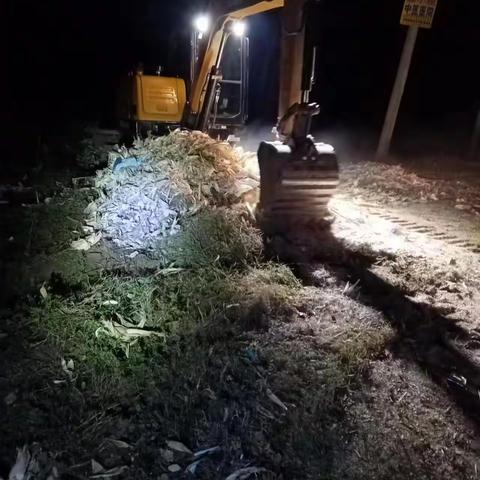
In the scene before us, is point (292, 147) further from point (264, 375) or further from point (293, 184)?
point (264, 375)

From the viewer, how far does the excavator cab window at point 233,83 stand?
10695mm

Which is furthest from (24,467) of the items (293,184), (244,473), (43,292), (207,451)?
(293,184)

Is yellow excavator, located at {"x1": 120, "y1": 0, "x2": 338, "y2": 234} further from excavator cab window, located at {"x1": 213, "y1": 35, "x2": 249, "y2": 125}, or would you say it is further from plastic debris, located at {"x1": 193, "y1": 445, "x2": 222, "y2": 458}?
plastic debris, located at {"x1": 193, "y1": 445, "x2": 222, "y2": 458}

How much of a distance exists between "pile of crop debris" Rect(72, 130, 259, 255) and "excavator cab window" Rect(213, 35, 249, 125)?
3.35 m

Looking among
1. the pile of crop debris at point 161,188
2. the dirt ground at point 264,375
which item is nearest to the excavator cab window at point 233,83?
the pile of crop debris at point 161,188

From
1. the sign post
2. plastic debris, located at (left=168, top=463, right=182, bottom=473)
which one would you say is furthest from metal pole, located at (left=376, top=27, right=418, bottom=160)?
plastic debris, located at (left=168, top=463, right=182, bottom=473)

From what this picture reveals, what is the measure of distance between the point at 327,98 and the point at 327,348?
21191 millimetres

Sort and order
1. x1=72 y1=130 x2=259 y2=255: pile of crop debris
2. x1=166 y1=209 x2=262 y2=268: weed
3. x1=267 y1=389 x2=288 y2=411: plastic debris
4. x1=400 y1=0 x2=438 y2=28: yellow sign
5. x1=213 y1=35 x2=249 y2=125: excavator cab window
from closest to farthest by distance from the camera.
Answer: x1=267 y1=389 x2=288 y2=411: plastic debris < x1=166 y1=209 x2=262 y2=268: weed < x1=72 y1=130 x2=259 y2=255: pile of crop debris < x1=400 y1=0 x2=438 y2=28: yellow sign < x1=213 y1=35 x2=249 y2=125: excavator cab window

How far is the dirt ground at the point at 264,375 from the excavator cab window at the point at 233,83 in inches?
225

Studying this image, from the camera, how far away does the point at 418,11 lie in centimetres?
1027

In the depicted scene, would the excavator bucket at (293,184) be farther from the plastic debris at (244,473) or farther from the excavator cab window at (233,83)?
the excavator cab window at (233,83)

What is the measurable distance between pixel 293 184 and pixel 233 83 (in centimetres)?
550

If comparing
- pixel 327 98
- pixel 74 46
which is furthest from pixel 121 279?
pixel 74 46

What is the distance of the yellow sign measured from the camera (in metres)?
10.2
